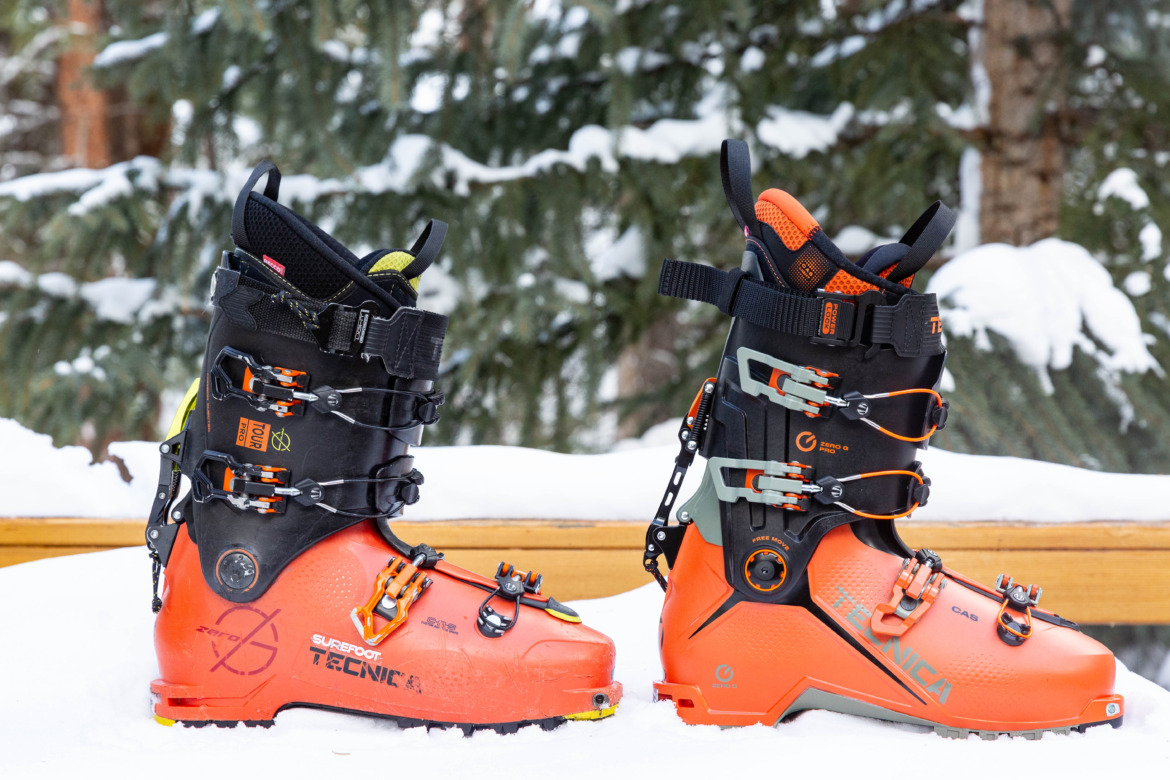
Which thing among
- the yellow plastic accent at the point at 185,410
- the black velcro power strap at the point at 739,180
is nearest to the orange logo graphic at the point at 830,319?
the black velcro power strap at the point at 739,180

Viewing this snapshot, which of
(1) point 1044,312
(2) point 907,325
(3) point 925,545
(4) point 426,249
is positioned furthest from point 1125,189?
(4) point 426,249

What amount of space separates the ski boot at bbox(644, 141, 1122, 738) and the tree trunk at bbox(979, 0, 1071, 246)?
5.76 feet

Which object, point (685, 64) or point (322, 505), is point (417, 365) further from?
point (685, 64)

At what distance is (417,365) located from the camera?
960 mm

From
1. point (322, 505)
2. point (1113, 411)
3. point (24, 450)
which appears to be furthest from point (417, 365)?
point (1113, 411)

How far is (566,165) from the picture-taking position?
227 cm

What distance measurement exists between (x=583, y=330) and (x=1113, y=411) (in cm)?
145

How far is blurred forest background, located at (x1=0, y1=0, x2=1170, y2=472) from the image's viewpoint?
2.29 m

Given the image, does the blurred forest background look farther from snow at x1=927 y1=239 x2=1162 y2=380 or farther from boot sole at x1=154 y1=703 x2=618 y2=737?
boot sole at x1=154 y1=703 x2=618 y2=737

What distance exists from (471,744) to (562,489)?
633mm

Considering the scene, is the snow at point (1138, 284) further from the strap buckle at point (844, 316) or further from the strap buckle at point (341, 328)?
the strap buckle at point (341, 328)

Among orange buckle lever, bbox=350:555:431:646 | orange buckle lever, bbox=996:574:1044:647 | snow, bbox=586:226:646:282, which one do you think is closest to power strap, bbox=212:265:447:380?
orange buckle lever, bbox=350:555:431:646

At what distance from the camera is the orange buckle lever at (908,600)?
933 mm

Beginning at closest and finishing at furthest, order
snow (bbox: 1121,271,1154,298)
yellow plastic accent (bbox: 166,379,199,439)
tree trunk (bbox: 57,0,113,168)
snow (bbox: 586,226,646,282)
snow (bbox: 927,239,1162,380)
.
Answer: yellow plastic accent (bbox: 166,379,199,439) → snow (bbox: 927,239,1162,380) → snow (bbox: 1121,271,1154,298) → snow (bbox: 586,226,646,282) → tree trunk (bbox: 57,0,113,168)
